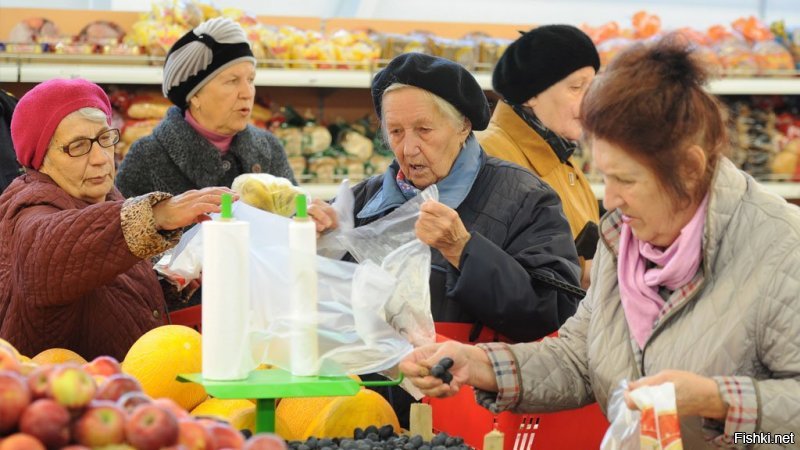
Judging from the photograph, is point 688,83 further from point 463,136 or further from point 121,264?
point 121,264

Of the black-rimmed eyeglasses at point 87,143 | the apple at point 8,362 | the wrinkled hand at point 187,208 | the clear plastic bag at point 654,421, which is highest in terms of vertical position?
the black-rimmed eyeglasses at point 87,143

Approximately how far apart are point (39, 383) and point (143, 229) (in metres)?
1.00

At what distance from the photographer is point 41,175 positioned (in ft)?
8.43

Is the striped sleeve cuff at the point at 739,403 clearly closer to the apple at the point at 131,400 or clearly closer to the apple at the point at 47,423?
the apple at the point at 131,400

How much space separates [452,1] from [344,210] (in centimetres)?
413

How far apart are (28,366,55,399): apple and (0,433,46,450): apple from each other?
0.08 meters

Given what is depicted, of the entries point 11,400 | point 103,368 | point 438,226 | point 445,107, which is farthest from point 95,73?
point 11,400

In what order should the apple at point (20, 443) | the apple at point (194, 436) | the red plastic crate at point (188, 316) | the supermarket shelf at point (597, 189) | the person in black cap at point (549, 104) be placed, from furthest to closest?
the supermarket shelf at point (597, 189) → the person in black cap at point (549, 104) → the red plastic crate at point (188, 316) → the apple at point (194, 436) → the apple at point (20, 443)

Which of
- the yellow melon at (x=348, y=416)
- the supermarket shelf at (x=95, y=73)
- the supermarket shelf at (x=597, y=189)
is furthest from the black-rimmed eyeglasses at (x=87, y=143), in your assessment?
the supermarket shelf at (x=95, y=73)

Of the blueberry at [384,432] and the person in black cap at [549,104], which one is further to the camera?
the person in black cap at [549,104]

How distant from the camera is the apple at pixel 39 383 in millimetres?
1254

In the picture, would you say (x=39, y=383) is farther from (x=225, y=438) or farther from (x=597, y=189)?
(x=597, y=189)

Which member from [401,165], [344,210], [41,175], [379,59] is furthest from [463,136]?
[379,59]

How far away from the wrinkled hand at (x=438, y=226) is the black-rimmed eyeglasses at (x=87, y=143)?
2.67 feet
